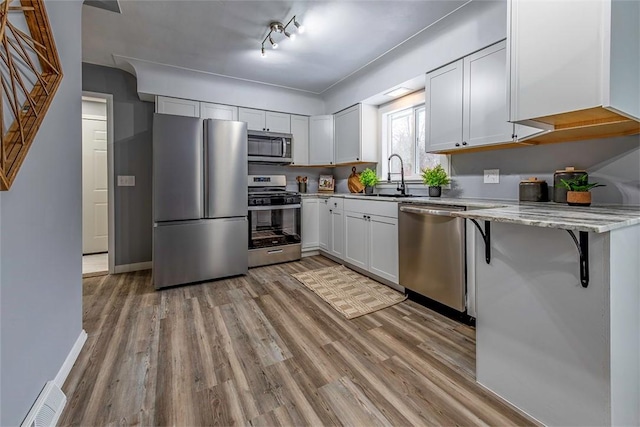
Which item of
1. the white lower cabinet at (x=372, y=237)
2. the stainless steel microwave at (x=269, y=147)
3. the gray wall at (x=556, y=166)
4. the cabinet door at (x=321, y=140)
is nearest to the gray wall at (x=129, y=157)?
the stainless steel microwave at (x=269, y=147)

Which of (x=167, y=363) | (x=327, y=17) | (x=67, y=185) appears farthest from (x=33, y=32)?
(x=327, y=17)

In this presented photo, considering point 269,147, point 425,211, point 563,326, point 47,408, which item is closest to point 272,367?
point 47,408

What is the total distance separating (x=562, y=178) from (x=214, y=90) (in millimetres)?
3790

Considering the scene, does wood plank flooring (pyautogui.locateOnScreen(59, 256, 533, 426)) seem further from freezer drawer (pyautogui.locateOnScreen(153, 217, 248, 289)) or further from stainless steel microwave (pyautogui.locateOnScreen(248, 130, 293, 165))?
stainless steel microwave (pyautogui.locateOnScreen(248, 130, 293, 165))

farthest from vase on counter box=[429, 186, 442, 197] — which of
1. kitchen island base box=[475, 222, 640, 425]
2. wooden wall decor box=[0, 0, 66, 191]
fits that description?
wooden wall decor box=[0, 0, 66, 191]

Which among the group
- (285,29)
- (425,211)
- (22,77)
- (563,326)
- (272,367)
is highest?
(285,29)

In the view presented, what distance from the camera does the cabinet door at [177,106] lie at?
3.37 metres

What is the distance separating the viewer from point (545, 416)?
1212 mm

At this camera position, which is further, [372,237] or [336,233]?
[336,233]

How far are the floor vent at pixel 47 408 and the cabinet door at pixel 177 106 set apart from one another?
2.98 m

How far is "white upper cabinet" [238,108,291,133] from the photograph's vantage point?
3.89 metres

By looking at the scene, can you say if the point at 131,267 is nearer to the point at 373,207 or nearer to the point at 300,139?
the point at 300,139

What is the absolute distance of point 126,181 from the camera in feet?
11.5

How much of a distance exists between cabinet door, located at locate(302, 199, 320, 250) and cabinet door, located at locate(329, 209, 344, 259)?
1.11 ft
